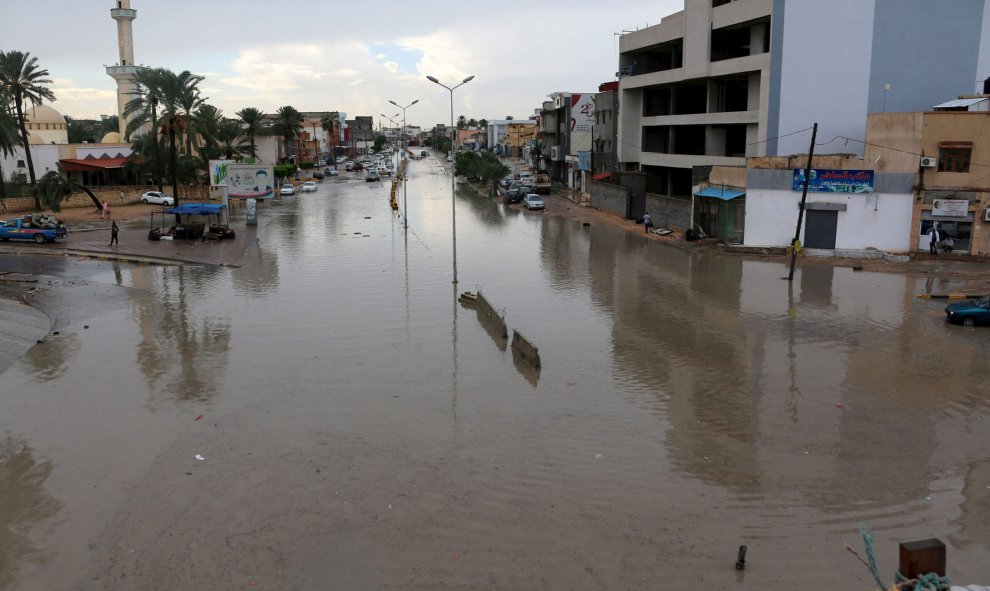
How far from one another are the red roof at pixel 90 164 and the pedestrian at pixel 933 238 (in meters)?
63.7

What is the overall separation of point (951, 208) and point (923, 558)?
33555 mm

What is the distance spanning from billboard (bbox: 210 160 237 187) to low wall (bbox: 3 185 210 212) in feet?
25.3

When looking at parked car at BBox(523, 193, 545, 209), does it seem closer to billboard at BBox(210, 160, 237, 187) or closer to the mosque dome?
billboard at BBox(210, 160, 237, 187)

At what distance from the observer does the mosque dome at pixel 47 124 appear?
261ft

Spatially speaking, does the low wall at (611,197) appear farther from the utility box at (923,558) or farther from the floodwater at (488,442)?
the utility box at (923,558)

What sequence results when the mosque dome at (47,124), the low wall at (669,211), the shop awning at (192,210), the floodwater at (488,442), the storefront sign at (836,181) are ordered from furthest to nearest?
1. the mosque dome at (47,124)
2. the low wall at (669,211)
3. the shop awning at (192,210)
4. the storefront sign at (836,181)
5. the floodwater at (488,442)

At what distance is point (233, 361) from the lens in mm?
18781

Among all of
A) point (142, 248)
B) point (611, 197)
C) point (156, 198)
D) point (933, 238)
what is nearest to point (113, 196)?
point (156, 198)

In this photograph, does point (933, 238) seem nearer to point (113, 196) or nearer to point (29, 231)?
point (29, 231)

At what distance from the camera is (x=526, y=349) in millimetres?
18328

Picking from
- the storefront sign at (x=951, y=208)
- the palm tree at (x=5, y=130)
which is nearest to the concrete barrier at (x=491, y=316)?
the storefront sign at (x=951, y=208)

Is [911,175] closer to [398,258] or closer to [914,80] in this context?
[914,80]

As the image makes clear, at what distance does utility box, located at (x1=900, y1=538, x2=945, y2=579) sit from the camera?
5.07m

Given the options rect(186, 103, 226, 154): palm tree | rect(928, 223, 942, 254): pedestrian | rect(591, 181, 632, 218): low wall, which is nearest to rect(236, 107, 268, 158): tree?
rect(186, 103, 226, 154): palm tree
